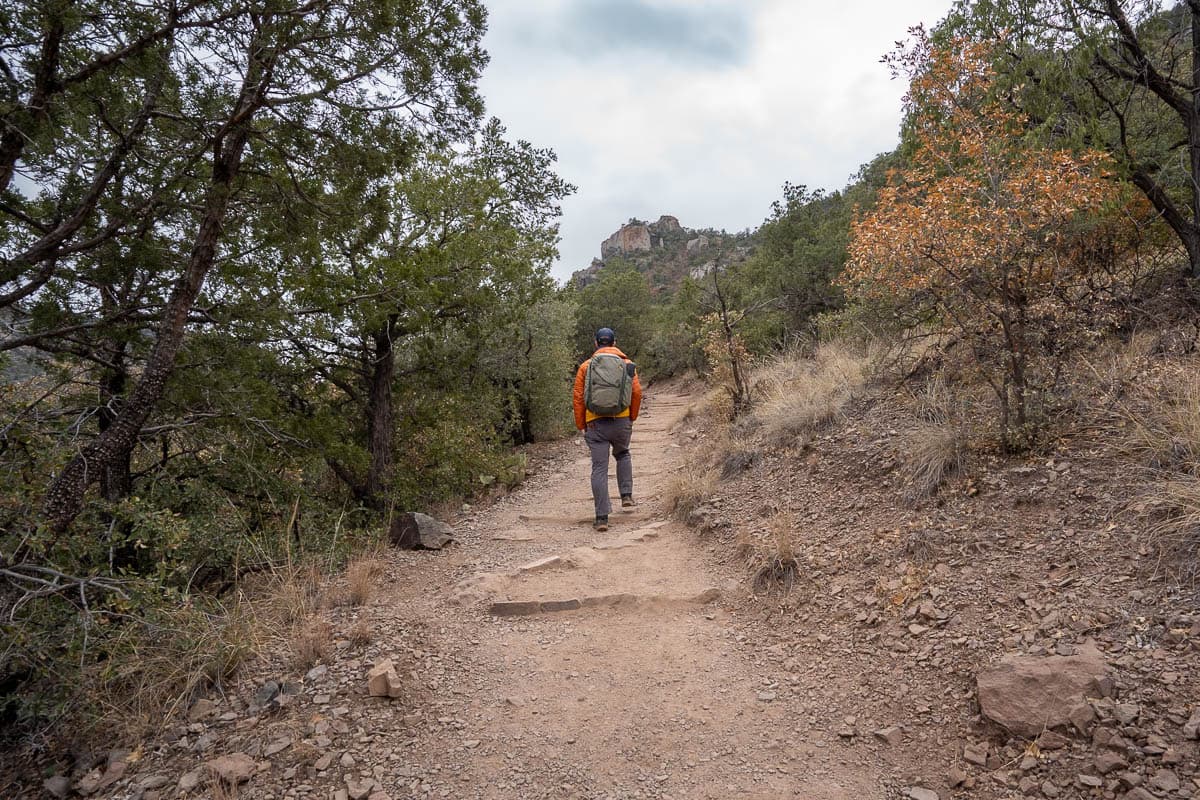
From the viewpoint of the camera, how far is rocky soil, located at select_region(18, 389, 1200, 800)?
2.28 meters

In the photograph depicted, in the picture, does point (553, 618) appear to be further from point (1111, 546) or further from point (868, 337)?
point (868, 337)

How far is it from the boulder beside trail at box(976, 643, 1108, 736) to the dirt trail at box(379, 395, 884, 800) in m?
0.58

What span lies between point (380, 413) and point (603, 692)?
582 centimetres

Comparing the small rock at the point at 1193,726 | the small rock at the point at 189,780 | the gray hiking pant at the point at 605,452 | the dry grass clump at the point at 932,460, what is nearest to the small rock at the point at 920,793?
the small rock at the point at 1193,726

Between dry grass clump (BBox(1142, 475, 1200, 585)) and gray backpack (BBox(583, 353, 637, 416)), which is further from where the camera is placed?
gray backpack (BBox(583, 353, 637, 416))

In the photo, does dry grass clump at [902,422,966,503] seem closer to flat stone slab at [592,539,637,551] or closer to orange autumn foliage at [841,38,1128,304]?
orange autumn foliage at [841,38,1128,304]

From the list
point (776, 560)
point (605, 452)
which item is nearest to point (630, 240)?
point (605, 452)

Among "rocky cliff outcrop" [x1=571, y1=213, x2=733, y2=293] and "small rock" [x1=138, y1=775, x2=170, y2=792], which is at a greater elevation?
"rocky cliff outcrop" [x1=571, y1=213, x2=733, y2=293]

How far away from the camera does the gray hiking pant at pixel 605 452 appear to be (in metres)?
5.92

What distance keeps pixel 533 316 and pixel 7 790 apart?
1092cm

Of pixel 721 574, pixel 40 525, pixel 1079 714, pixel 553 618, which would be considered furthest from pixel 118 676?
pixel 1079 714

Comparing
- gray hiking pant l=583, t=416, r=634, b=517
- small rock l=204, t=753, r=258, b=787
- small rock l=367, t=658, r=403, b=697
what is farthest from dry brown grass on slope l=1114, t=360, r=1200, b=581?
small rock l=204, t=753, r=258, b=787

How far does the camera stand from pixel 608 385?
19.4 ft

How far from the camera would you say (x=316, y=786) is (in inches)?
99.8
